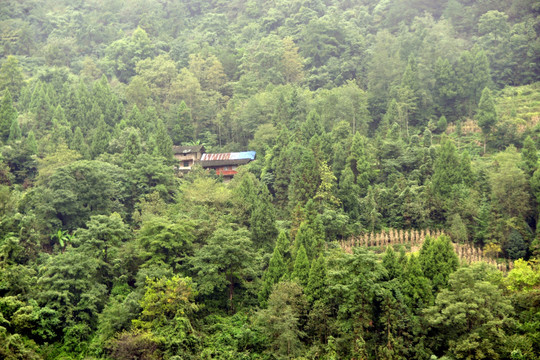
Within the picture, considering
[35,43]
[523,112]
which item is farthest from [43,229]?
[35,43]

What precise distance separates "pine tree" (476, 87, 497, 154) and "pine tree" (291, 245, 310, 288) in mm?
22462

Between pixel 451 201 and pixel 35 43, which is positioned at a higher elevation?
pixel 35 43

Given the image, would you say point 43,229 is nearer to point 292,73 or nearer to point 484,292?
point 484,292

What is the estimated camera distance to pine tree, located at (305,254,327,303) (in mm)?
30812

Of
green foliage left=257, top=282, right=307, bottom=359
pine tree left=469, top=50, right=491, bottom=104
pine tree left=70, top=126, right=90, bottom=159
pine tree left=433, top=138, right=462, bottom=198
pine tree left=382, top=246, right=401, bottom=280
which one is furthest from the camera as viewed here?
pine tree left=469, top=50, right=491, bottom=104

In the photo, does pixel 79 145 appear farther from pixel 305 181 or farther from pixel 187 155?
pixel 305 181

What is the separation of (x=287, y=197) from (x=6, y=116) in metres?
24.1

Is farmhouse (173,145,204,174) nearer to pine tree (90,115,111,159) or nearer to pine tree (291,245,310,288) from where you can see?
pine tree (90,115,111,159)

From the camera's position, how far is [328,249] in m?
35.6

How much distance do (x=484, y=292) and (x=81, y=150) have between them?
32212mm

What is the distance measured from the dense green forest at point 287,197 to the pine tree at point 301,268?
4.2 inches

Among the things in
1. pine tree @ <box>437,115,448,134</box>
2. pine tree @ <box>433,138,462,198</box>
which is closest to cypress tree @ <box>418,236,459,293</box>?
pine tree @ <box>433,138,462,198</box>

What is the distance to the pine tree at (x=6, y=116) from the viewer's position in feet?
161

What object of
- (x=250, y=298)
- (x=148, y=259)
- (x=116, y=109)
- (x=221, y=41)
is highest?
(x=221, y=41)
